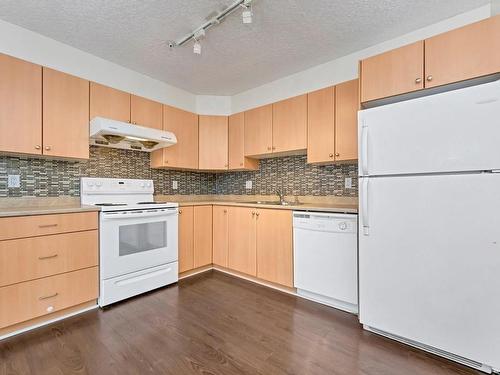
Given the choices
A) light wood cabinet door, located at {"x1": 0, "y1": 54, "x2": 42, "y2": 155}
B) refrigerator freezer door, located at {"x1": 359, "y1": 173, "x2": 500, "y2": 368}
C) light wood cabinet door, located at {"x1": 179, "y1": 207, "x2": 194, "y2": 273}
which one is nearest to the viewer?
refrigerator freezer door, located at {"x1": 359, "y1": 173, "x2": 500, "y2": 368}

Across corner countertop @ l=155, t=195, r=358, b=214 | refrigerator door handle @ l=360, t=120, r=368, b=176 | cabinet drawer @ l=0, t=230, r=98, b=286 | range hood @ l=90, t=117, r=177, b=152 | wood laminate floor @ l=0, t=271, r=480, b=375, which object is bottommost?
wood laminate floor @ l=0, t=271, r=480, b=375

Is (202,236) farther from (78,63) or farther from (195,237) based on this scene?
(78,63)

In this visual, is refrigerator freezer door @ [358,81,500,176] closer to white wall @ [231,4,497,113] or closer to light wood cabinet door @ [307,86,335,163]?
light wood cabinet door @ [307,86,335,163]

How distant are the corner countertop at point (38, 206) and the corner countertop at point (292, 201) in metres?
0.98

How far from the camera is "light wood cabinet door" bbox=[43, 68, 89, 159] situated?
215 cm

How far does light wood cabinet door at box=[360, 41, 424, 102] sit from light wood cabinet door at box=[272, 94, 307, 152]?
84 centimetres

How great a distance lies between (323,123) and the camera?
256 cm

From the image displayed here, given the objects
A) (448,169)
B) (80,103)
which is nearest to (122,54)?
(80,103)

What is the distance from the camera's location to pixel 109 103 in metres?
2.54

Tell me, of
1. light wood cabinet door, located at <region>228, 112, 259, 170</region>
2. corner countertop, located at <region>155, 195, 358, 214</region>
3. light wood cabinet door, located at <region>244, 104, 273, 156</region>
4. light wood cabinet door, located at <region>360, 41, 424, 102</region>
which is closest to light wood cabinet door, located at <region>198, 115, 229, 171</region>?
light wood cabinet door, located at <region>228, 112, 259, 170</region>

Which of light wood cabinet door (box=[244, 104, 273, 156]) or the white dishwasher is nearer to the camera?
the white dishwasher

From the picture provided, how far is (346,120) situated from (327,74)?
0.69 metres

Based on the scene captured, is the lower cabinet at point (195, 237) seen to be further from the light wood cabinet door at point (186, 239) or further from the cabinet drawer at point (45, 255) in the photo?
the cabinet drawer at point (45, 255)

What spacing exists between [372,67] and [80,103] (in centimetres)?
265
